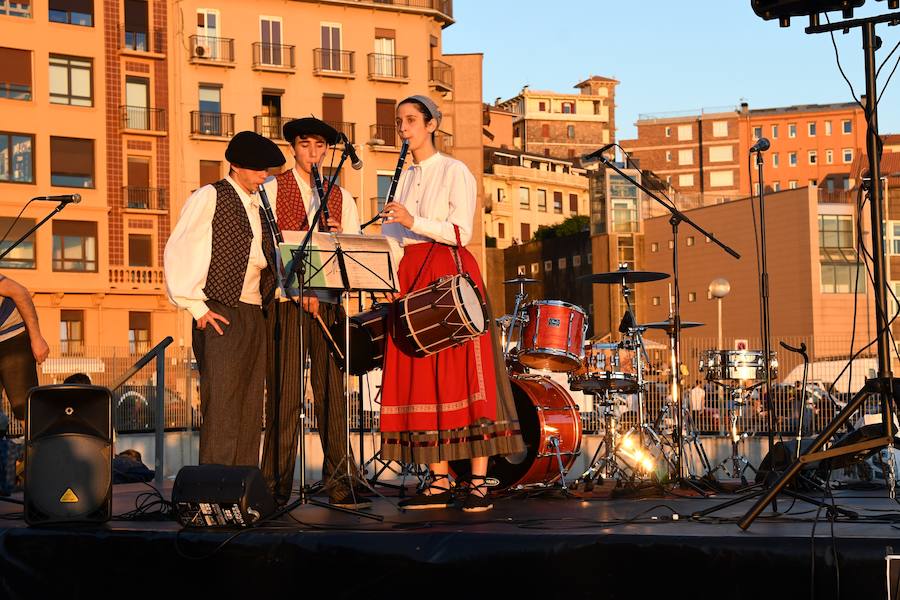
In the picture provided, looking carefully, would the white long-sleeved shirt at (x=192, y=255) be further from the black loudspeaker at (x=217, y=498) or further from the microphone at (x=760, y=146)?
the microphone at (x=760, y=146)

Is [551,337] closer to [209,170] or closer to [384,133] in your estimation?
[209,170]

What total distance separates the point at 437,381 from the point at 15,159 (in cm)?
3501

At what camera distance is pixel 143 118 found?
41719 millimetres

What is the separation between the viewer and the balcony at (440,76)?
45281mm

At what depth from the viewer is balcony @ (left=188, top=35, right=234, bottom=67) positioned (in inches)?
1651

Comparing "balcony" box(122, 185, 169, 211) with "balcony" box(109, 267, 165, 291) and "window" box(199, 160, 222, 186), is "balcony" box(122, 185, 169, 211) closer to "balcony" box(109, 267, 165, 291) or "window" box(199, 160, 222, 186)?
"window" box(199, 160, 222, 186)

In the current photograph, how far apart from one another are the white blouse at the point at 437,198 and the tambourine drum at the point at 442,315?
0.99 feet

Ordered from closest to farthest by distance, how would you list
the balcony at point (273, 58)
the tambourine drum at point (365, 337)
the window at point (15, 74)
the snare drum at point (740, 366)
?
the tambourine drum at point (365, 337) < the snare drum at point (740, 366) < the window at point (15, 74) < the balcony at point (273, 58)

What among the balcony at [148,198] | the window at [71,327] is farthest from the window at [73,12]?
the window at [71,327]

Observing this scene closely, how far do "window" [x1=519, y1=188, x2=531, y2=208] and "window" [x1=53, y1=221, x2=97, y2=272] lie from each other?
43.0 m

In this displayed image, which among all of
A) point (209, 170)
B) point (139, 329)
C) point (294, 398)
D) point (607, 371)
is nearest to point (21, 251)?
point (139, 329)

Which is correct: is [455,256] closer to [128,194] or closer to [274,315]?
[274,315]

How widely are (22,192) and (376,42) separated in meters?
12.6

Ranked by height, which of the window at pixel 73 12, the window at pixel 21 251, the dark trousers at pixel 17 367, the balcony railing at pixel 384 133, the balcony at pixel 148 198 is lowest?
the dark trousers at pixel 17 367
